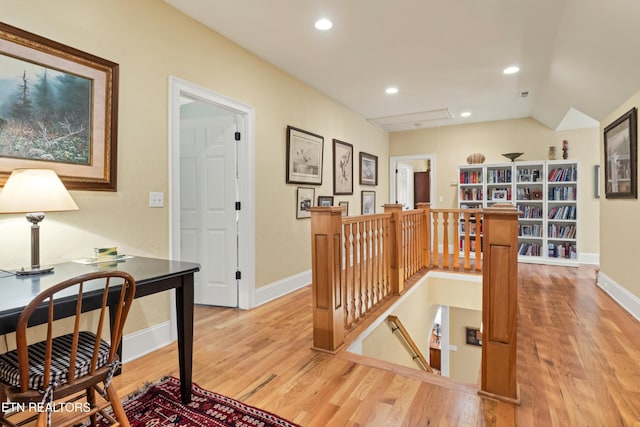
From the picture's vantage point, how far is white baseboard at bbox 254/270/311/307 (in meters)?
3.65

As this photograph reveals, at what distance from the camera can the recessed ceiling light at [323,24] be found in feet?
9.65

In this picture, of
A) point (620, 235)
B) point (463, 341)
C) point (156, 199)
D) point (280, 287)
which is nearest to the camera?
point (156, 199)

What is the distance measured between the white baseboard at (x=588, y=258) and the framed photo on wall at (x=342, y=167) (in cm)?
411

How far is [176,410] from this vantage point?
181cm

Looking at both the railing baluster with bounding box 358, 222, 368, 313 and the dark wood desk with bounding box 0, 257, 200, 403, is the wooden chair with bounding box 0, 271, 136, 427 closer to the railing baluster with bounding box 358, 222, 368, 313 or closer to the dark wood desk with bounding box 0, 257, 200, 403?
the dark wood desk with bounding box 0, 257, 200, 403

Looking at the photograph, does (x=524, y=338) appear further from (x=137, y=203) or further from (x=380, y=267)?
(x=137, y=203)

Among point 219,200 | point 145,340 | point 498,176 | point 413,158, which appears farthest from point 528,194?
point 145,340

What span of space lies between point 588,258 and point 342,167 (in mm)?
4509

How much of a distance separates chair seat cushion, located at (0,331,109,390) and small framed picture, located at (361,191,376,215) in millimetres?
5054

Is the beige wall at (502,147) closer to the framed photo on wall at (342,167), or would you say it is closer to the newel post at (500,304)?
the framed photo on wall at (342,167)

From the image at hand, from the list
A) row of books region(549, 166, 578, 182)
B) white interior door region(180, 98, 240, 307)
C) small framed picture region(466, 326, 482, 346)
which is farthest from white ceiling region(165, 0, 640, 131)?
small framed picture region(466, 326, 482, 346)

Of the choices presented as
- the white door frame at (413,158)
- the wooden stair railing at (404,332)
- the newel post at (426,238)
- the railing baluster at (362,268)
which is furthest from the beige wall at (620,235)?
the white door frame at (413,158)

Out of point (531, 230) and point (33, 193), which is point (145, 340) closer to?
point (33, 193)

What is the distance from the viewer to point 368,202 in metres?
6.41
